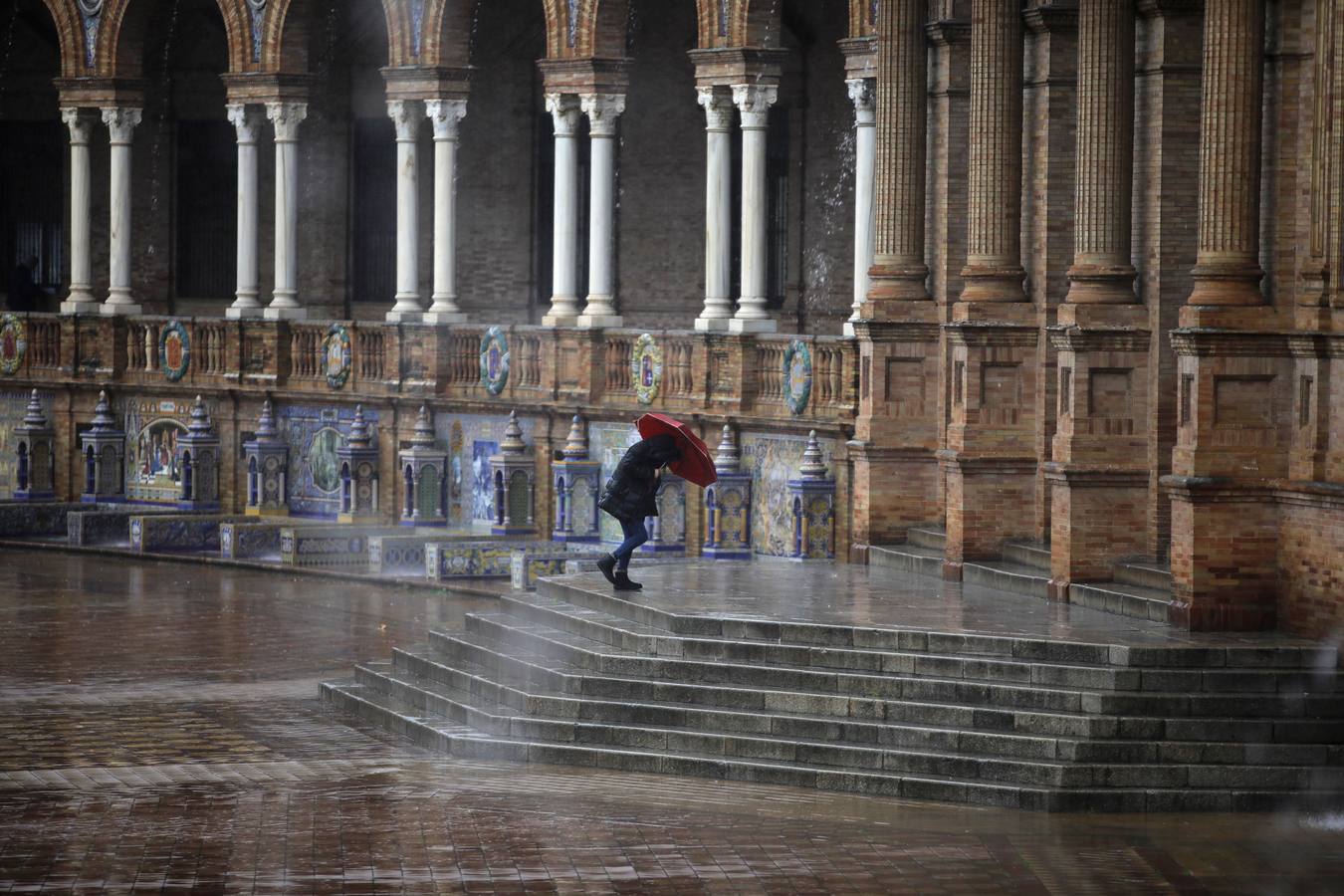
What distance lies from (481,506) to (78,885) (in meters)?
16.0

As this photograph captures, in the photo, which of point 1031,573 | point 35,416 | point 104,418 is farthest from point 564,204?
point 1031,573

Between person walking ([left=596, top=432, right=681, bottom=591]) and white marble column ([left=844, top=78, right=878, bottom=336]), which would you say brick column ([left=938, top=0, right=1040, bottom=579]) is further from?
white marble column ([left=844, top=78, right=878, bottom=336])

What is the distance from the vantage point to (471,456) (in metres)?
28.4

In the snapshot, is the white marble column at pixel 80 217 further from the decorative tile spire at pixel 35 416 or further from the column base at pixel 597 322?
the column base at pixel 597 322

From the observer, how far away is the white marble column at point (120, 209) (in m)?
32.6

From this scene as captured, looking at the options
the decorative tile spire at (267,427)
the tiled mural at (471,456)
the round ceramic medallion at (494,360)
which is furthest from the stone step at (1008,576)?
the decorative tile spire at (267,427)

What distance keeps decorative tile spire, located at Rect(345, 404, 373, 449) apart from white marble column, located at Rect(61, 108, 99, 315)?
5314 mm

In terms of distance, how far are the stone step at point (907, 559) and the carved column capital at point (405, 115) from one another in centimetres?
1039

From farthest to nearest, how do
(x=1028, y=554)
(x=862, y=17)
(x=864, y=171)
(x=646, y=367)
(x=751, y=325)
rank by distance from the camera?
1. (x=646, y=367)
2. (x=751, y=325)
3. (x=864, y=171)
4. (x=862, y=17)
5. (x=1028, y=554)

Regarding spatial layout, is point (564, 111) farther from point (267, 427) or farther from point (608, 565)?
point (608, 565)

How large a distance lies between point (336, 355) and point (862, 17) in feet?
26.8

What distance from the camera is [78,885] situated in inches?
481

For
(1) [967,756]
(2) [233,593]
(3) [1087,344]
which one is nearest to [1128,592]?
(3) [1087,344]

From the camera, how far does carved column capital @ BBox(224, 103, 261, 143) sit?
31109mm
